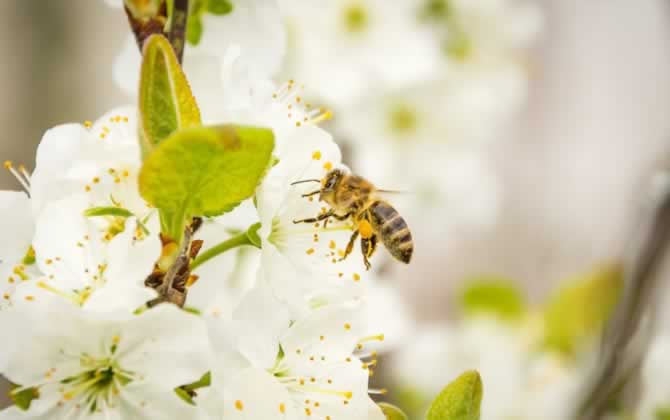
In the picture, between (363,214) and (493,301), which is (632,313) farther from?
(493,301)

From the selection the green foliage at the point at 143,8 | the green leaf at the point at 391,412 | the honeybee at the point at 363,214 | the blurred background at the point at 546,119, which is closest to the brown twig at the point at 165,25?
the green foliage at the point at 143,8

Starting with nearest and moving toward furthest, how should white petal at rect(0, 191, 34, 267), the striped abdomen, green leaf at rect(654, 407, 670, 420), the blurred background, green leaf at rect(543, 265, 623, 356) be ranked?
1. white petal at rect(0, 191, 34, 267)
2. the striped abdomen
3. green leaf at rect(654, 407, 670, 420)
4. green leaf at rect(543, 265, 623, 356)
5. the blurred background

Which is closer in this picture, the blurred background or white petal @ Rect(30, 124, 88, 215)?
white petal @ Rect(30, 124, 88, 215)

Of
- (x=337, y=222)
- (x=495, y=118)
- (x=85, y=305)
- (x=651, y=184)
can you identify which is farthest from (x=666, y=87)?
(x=85, y=305)

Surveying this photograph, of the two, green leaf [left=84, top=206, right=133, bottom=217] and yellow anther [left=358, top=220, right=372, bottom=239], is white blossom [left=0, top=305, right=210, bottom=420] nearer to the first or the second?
green leaf [left=84, top=206, right=133, bottom=217]

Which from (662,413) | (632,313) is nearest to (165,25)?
(632,313)

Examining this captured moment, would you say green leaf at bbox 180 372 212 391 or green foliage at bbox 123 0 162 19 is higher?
green foliage at bbox 123 0 162 19

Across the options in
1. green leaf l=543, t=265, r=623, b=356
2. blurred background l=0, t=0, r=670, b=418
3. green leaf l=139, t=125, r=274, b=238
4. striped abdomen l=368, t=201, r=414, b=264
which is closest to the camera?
green leaf l=139, t=125, r=274, b=238

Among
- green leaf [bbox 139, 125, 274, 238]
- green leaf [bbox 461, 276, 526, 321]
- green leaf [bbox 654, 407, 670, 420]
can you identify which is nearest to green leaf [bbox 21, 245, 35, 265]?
green leaf [bbox 139, 125, 274, 238]
